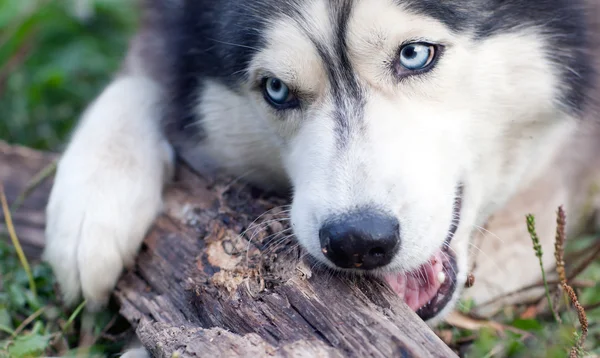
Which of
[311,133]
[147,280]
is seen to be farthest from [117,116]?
[311,133]

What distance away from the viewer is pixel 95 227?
8.32 ft

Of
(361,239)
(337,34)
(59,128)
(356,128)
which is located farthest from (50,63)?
(361,239)

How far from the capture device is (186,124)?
2977mm

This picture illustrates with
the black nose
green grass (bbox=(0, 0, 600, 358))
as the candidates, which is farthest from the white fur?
the black nose

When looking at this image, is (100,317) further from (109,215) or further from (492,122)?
(492,122)

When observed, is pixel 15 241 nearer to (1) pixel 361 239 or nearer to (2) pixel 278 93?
(2) pixel 278 93

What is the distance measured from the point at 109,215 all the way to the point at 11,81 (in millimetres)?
2267

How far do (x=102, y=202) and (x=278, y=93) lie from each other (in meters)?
0.74

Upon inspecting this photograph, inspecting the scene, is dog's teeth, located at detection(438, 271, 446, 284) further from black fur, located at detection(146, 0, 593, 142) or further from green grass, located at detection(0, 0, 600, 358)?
black fur, located at detection(146, 0, 593, 142)

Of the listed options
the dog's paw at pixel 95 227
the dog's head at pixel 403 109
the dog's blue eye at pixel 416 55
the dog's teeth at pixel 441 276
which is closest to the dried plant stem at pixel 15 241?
the dog's paw at pixel 95 227

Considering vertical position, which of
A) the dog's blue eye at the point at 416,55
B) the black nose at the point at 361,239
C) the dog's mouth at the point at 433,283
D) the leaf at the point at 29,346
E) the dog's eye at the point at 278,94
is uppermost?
the dog's blue eye at the point at 416,55

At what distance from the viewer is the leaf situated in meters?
2.27

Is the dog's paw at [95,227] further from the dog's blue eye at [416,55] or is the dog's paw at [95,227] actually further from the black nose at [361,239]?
the dog's blue eye at [416,55]

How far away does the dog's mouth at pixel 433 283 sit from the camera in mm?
2273
